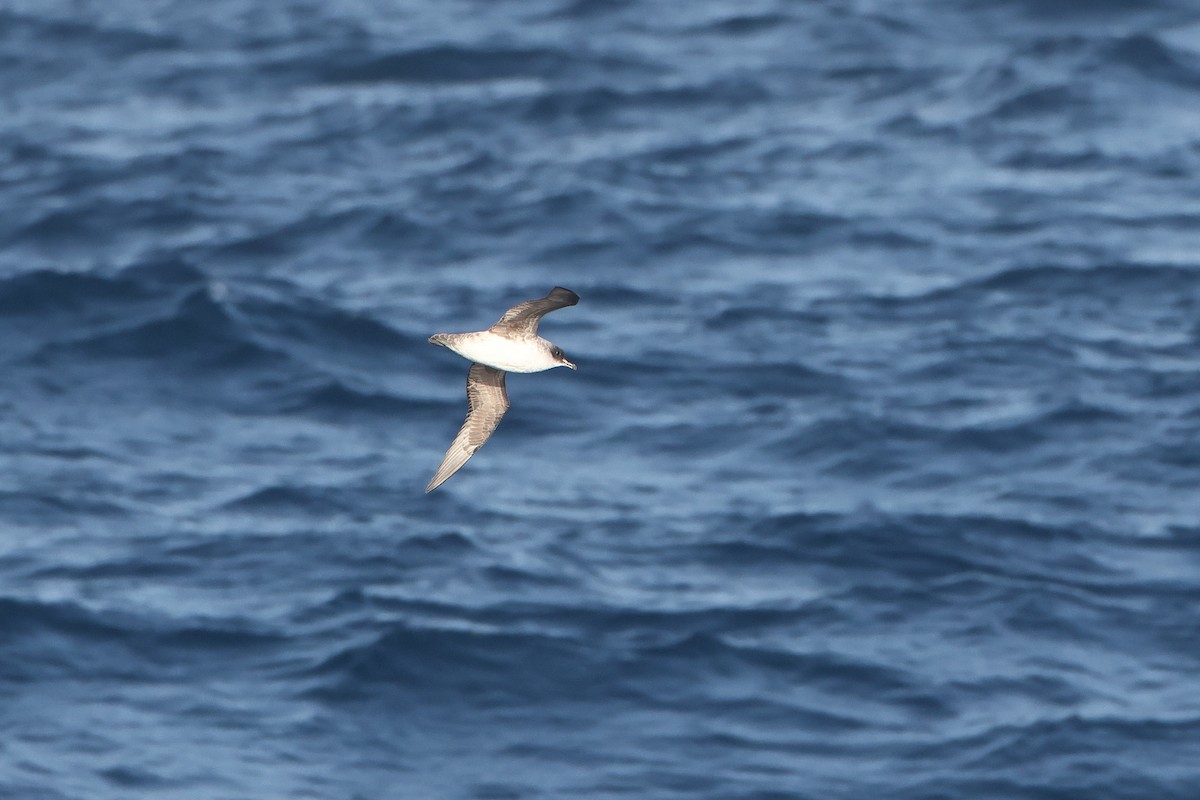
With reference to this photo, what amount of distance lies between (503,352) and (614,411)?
9.39m

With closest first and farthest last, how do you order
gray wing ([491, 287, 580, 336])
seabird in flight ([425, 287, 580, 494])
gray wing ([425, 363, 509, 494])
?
1. gray wing ([491, 287, 580, 336])
2. seabird in flight ([425, 287, 580, 494])
3. gray wing ([425, 363, 509, 494])

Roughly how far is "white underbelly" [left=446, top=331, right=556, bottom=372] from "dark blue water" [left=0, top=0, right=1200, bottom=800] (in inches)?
220

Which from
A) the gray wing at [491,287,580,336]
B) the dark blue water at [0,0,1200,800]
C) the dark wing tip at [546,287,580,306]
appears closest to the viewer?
the dark wing tip at [546,287,580,306]

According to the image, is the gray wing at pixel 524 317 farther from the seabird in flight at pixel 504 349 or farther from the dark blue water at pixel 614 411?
the dark blue water at pixel 614 411

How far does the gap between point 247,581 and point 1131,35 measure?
15.9 meters

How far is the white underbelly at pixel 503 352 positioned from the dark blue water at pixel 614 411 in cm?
559

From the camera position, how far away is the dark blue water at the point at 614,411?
1485 cm

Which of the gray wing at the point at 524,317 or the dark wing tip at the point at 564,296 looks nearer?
the dark wing tip at the point at 564,296

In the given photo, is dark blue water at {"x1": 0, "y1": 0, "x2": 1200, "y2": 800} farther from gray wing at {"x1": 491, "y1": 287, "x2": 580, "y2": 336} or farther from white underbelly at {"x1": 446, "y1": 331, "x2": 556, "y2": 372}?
gray wing at {"x1": 491, "y1": 287, "x2": 580, "y2": 336}

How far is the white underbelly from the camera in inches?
367

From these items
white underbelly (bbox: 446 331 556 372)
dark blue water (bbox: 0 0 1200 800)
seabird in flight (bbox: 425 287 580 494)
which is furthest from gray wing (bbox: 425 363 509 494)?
dark blue water (bbox: 0 0 1200 800)

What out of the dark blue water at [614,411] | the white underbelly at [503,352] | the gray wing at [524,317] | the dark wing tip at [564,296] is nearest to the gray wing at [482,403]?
the white underbelly at [503,352]

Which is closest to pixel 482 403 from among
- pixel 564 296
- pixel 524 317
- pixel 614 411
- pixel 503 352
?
pixel 503 352

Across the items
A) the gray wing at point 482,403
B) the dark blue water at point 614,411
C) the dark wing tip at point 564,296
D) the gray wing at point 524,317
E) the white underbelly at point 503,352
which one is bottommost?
the dark blue water at point 614,411
